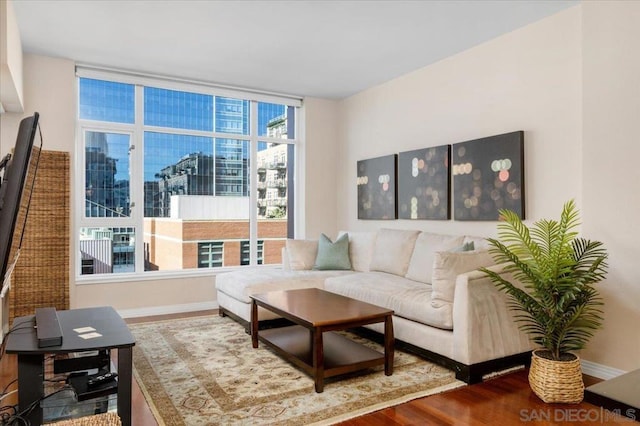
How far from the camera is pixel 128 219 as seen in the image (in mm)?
4871

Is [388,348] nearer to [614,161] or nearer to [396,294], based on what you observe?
[396,294]

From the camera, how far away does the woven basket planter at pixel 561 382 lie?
2562mm

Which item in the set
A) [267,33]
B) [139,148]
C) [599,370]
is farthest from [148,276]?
[599,370]

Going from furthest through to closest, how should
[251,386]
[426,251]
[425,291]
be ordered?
1. [426,251]
2. [425,291]
3. [251,386]

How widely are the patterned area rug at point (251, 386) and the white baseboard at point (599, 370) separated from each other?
99 centimetres

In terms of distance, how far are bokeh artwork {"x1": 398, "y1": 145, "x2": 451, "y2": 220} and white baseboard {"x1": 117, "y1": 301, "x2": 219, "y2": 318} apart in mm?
2484

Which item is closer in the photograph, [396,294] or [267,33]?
[396,294]

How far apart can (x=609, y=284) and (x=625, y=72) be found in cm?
139

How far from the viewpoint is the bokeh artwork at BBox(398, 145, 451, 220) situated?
14.1 ft

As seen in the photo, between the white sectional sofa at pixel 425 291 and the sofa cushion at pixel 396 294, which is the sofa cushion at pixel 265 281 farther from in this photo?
the sofa cushion at pixel 396 294

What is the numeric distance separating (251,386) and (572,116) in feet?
9.74

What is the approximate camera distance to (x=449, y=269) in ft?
10.1

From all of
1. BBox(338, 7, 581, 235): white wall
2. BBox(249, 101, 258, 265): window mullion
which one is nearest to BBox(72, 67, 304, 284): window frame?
BBox(249, 101, 258, 265): window mullion

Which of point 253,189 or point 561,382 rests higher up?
point 253,189
